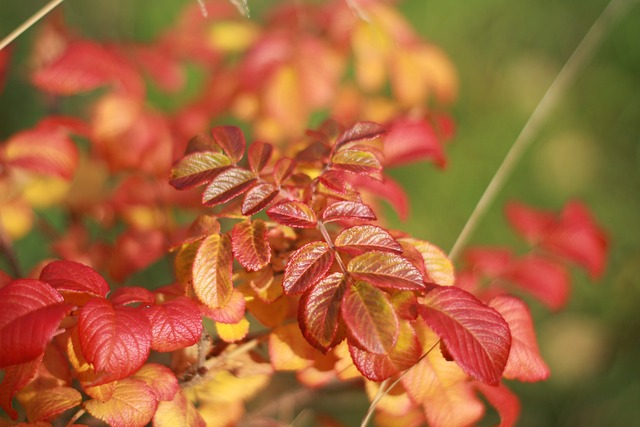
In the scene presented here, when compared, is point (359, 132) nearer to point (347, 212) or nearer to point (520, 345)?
point (347, 212)

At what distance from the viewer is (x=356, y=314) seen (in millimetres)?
561

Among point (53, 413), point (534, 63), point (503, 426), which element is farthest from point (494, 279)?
point (534, 63)

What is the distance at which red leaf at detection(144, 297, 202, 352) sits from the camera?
0.60 m

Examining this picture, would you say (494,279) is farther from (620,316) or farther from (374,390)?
(620,316)

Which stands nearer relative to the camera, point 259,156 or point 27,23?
point 259,156

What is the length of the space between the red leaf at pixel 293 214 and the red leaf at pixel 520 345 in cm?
22

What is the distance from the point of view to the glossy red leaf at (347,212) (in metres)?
0.62

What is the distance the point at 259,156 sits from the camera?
0.68m

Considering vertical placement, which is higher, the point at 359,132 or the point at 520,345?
the point at 359,132

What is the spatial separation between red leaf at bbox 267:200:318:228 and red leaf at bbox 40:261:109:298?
0.17 metres

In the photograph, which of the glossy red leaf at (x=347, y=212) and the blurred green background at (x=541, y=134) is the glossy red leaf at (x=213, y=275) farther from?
the blurred green background at (x=541, y=134)

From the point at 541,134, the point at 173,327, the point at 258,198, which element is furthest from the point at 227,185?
the point at 541,134

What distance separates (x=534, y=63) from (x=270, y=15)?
3.41ft

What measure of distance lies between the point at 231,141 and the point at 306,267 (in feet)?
0.57
